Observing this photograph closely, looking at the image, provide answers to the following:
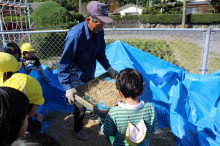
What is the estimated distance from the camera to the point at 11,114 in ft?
2.90

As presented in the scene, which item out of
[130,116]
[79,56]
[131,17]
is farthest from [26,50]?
[131,17]

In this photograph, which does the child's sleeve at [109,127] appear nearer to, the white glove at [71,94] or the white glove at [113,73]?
the white glove at [71,94]

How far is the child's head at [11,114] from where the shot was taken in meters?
0.86

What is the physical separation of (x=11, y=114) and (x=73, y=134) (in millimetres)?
2074

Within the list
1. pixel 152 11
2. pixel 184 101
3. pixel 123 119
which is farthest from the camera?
pixel 152 11

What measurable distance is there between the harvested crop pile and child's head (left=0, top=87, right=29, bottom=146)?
119cm

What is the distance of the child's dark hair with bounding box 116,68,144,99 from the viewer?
1423mm

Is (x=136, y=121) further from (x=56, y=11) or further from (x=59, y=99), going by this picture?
(x=56, y=11)

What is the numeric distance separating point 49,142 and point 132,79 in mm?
847

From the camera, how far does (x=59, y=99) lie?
3.49 meters

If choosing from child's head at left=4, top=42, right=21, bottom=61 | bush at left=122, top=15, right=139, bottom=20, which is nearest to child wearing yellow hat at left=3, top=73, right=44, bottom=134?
child's head at left=4, top=42, right=21, bottom=61

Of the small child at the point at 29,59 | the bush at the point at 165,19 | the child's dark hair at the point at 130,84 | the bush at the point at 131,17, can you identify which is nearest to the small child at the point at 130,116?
the child's dark hair at the point at 130,84

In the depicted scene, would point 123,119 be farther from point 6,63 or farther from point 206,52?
point 206,52

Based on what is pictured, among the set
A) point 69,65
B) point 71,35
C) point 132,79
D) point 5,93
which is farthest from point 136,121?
point 71,35
